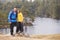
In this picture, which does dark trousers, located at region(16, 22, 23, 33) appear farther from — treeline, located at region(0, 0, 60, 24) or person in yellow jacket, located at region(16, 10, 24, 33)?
treeline, located at region(0, 0, 60, 24)

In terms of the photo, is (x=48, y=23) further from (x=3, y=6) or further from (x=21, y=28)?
(x=3, y=6)

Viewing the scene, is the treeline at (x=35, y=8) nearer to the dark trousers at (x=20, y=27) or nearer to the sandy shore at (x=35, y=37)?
the dark trousers at (x=20, y=27)

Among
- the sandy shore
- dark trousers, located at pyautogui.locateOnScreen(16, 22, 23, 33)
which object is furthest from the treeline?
the sandy shore

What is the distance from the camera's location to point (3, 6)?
3.43 m

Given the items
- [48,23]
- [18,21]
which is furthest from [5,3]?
[48,23]

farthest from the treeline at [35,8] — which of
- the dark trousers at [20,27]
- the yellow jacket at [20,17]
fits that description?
the dark trousers at [20,27]

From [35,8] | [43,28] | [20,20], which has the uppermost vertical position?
[35,8]

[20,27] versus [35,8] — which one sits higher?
[35,8]

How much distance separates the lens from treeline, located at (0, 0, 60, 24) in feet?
11.2

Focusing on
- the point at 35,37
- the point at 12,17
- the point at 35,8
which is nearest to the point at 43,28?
the point at 35,37

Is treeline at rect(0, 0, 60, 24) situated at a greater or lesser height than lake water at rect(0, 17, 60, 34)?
greater

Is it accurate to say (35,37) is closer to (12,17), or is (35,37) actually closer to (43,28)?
(43,28)


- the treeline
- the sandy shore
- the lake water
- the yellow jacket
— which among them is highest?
the treeline

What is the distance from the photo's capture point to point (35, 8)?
349cm
